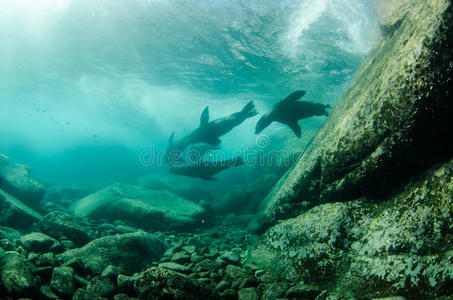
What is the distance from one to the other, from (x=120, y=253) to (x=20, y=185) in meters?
8.00

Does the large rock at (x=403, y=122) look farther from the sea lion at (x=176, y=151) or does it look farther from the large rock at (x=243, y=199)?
the sea lion at (x=176, y=151)

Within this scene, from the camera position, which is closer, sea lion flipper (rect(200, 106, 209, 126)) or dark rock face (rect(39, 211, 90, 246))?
dark rock face (rect(39, 211, 90, 246))

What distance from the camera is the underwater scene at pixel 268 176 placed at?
8.14 ft

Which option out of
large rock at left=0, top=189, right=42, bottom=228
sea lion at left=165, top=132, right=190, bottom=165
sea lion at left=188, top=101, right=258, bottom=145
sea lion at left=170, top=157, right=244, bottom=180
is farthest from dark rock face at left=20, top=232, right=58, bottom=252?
sea lion at left=165, top=132, right=190, bottom=165

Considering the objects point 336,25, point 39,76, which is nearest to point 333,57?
point 336,25

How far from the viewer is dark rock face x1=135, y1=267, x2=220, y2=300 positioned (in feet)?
7.25

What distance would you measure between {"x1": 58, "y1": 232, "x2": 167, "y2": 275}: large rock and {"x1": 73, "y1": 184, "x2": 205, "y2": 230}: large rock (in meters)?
2.66

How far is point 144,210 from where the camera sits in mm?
7602

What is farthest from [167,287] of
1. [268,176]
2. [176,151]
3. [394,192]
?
[176,151]

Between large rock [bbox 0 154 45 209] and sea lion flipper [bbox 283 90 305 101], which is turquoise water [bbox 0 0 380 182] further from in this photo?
large rock [bbox 0 154 45 209]

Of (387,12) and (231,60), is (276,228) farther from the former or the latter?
(231,60)

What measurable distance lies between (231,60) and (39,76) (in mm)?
23161

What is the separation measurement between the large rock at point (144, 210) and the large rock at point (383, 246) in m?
4.34

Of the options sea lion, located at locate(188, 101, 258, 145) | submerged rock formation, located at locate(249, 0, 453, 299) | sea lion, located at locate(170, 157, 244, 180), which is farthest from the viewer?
sea lion, located at locate(188, 101, 258, 145)
